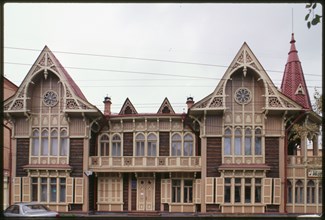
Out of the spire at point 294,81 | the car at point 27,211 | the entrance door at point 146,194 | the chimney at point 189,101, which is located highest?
the spire at point 294,81

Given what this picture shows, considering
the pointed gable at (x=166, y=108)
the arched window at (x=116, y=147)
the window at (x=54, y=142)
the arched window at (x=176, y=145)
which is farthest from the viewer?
the pointed gable at (x=166, y=108)

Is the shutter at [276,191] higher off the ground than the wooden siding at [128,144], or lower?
lower

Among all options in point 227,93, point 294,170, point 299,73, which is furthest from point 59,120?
point 299,73

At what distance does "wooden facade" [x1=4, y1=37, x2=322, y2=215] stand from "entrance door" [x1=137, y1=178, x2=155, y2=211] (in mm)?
64

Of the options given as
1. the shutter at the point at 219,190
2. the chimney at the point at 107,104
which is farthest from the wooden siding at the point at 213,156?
the chimney at the point at 107,104

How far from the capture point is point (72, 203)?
23.0 metres

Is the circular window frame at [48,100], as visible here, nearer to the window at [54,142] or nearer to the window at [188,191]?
the window at [54,142]

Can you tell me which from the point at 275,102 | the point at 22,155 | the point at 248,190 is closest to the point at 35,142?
the point at 22,155

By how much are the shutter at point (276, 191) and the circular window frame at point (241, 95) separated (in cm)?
503

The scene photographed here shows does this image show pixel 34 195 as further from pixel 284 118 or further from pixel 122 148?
pixel 284 118

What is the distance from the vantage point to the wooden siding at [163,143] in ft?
78.4

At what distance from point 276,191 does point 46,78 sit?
15.9 meters

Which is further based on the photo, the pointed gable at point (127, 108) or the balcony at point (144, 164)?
the pointed gable at point (127, 108)

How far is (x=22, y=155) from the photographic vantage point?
23.6 m
